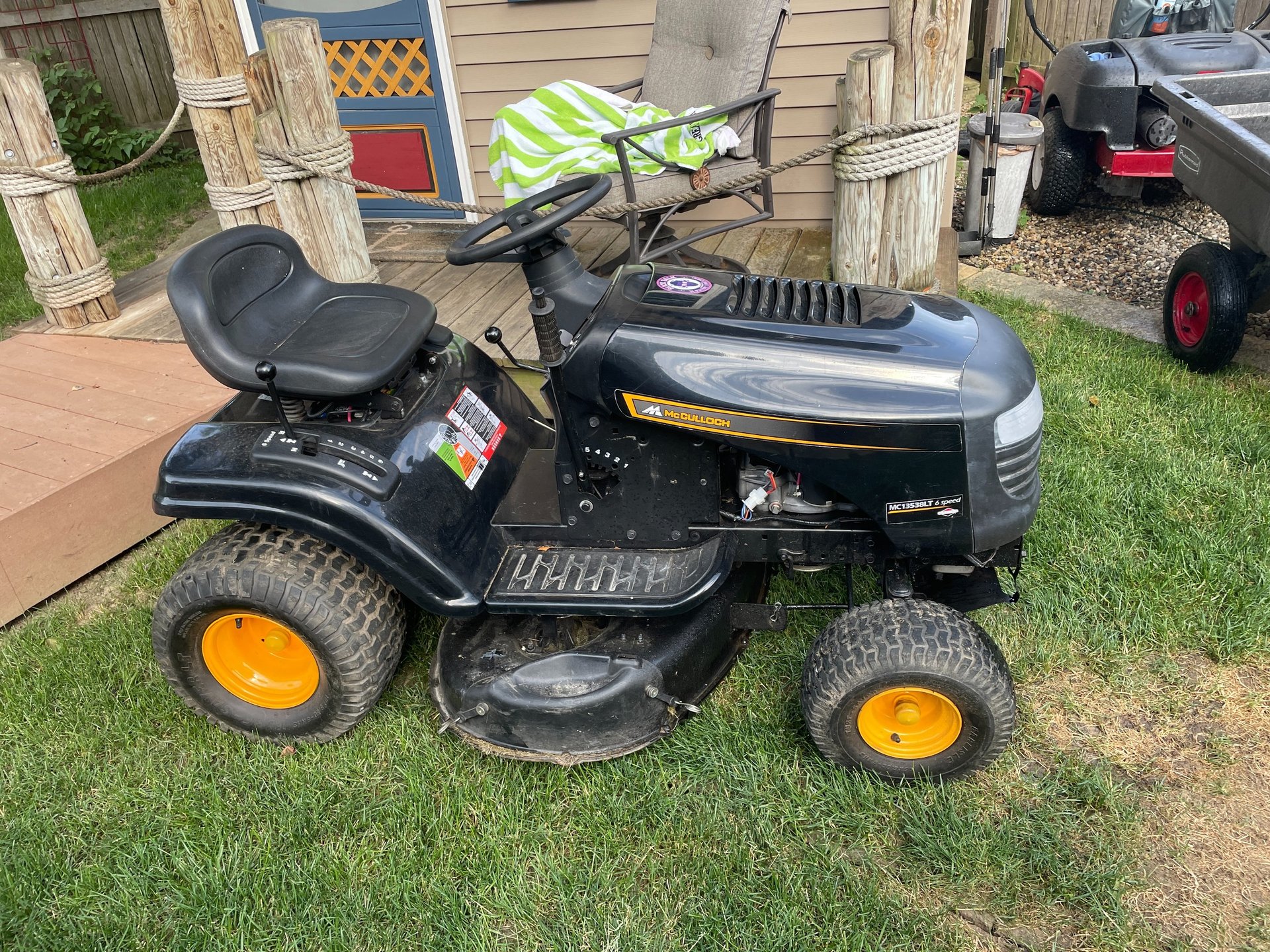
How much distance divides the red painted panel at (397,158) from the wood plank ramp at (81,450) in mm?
1872

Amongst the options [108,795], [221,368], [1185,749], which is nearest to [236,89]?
[221,368]

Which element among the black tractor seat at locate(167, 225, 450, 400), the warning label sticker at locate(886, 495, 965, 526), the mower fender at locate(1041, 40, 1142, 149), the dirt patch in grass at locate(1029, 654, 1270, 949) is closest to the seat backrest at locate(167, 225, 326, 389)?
the black tractor seat at locate(167, 225, 450, 400)

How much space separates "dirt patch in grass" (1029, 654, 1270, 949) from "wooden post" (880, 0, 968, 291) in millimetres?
1507

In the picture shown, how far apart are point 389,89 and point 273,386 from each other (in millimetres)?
3709

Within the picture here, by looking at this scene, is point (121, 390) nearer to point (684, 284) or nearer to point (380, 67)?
point (380, 67)

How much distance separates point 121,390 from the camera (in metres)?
3.81

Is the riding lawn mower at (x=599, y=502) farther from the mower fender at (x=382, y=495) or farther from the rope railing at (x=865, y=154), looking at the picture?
the rope railing at (x=865, y=154)

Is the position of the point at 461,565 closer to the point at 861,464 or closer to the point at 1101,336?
the point at 861,464

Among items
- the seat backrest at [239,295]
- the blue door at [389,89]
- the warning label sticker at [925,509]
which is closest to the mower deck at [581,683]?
the warning label sticker at [925,509]

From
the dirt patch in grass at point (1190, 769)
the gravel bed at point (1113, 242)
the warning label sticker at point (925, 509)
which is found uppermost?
the warning label sticker at point (925, 509)

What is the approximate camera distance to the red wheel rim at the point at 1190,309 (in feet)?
12.3

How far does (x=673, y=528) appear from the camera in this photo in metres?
2.33

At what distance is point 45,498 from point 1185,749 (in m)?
3.34

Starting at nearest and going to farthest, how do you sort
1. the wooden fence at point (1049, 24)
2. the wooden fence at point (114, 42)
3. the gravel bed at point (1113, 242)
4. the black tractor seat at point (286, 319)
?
the black tractor seat at point (286, 319)
the gravel bed at point (1113, 242)
the wooden fence at point (1049, 24)
the wooden fence at point (114, 42)
